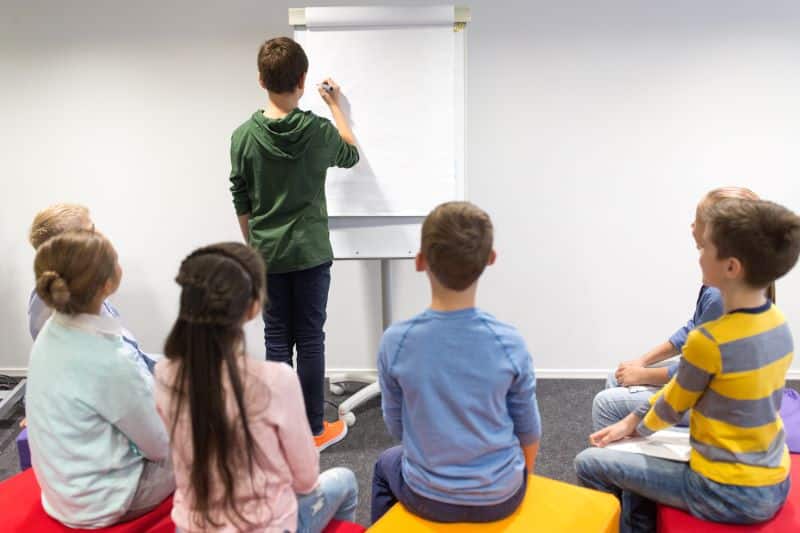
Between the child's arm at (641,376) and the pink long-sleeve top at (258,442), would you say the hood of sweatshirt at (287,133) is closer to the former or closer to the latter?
the pink long-sleeve top at (258,442)

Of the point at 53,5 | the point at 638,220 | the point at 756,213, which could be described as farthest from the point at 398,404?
the point at 53,5

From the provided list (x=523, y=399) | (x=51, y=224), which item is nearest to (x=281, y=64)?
(x=51, y=224)

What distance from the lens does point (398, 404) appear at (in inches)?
57.1

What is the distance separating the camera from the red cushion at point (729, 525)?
141 centimetres

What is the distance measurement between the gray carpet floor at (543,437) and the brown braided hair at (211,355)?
1.01 m

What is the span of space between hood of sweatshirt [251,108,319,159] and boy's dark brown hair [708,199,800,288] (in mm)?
1302

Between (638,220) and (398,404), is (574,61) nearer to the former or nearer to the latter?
(638,220)

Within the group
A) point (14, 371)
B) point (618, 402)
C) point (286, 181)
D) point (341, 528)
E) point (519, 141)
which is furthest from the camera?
point (14, 371)

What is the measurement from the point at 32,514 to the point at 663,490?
4.88 feet

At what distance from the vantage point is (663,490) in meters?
1.51

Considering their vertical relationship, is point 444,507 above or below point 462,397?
below

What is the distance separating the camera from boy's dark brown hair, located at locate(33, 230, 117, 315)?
1412 millimetres

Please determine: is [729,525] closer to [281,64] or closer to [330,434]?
[330,434]

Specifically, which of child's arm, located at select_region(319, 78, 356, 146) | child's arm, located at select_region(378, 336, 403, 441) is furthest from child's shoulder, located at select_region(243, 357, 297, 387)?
child's arm, located at select_region(319, 78, 356, 146)
